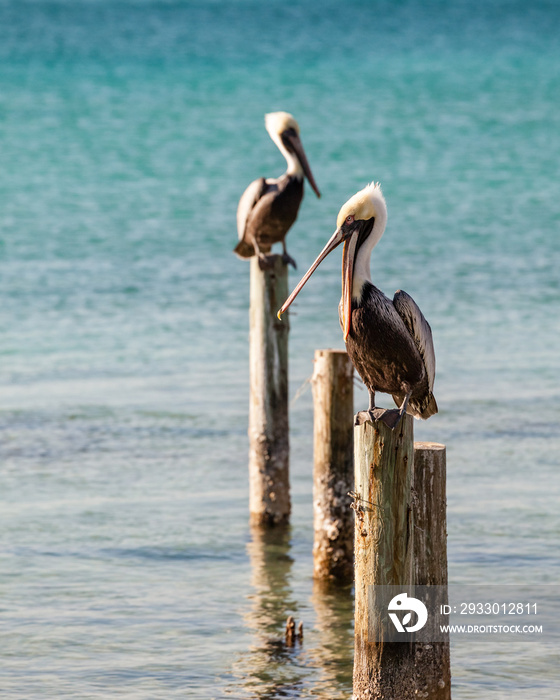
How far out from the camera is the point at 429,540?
4.90 m

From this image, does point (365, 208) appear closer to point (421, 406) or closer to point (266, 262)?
point (421, 406)

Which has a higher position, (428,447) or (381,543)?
(428,447)

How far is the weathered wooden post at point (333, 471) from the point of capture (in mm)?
6979

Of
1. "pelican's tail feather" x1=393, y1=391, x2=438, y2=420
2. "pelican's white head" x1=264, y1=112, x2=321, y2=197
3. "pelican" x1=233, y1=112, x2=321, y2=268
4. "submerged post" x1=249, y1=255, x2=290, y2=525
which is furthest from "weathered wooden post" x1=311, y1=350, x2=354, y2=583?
"pelican's white head" x1=264, y1=112, x2=321, y2=197

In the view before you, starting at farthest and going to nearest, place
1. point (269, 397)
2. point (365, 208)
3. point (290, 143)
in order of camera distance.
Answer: point (290, 143)
point (269, 397)
point (365, 208)

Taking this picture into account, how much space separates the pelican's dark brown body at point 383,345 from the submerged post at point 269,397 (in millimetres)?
2810

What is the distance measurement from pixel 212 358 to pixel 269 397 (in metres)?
5.61

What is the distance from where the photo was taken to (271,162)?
33.4 meters

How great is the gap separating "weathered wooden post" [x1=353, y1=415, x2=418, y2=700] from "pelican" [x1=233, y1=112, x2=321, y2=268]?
3.50 m

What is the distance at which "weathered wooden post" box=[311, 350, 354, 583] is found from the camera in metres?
6.98

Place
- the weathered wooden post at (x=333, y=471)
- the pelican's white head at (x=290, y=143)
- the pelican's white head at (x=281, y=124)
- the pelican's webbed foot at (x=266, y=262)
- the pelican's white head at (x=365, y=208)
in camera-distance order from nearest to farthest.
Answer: the pelican's white head at (x=365, y=208) < the weathered wooden post at (x=333, y=471) < the pelican's webbed foot at (x=266, y=262) < the pelican's white head at (x=290, y=143) < the pelican's white head at (x=281, y=124)

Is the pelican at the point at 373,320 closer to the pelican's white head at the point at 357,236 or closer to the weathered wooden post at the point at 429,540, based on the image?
the pelican's white head at the point at 357,236

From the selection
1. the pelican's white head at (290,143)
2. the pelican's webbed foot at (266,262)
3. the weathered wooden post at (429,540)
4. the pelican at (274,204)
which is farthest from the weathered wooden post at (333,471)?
the weathered wooden post at (429,540)

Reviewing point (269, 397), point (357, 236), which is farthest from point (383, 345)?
point (269, 397)
